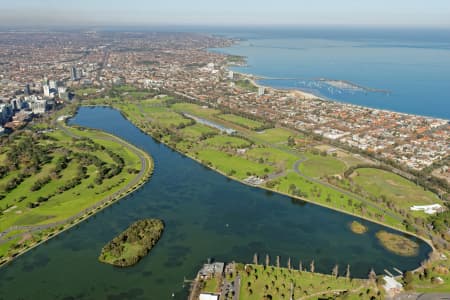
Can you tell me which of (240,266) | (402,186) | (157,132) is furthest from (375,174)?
(157,132)

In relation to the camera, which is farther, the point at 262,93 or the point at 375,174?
the point at 262,93

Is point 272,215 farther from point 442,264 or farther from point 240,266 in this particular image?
point 442,264

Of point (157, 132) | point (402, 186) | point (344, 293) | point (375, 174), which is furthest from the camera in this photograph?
point (157, 132)

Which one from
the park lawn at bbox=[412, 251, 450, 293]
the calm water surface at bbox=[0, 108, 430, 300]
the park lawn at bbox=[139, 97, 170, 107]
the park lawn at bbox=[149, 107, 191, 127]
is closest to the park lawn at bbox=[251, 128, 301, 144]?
the park lawn at bbox=[149, 107, 191, 127]

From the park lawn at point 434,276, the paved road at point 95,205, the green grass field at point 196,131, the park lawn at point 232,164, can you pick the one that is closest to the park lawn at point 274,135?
the green grass field at point 196,131

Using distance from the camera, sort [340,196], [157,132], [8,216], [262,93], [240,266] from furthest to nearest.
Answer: [262,93] < [157,132] < [340,196] < [8,216] < [240,266]

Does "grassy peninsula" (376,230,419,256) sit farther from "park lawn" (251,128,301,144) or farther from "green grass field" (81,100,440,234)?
"park lawn" (251,128,301,144)

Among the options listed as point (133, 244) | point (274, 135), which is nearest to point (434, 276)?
point (133, 244)
